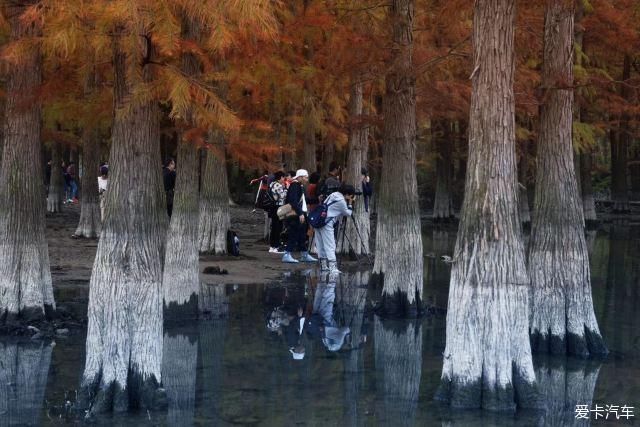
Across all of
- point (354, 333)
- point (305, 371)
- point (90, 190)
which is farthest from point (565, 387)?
point (90, 190)

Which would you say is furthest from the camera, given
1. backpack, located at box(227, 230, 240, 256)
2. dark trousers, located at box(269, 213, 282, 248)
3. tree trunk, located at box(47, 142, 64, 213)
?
tree trunk, located at box(47, 142, 64, 213)

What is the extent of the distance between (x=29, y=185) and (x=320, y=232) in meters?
7.62

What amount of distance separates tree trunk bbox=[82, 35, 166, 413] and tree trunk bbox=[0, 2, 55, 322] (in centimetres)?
427

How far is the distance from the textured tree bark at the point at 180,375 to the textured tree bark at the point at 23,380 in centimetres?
135

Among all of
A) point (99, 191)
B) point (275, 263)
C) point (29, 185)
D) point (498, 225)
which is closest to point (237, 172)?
point (99, 191)

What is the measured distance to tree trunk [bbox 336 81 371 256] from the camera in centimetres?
2323

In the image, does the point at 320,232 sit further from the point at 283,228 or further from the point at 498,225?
the point at 498,225

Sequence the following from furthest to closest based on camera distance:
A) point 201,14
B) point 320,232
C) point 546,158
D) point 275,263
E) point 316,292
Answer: point 275,263, point 320,232, point 316,292, point 546,158, point 201,14

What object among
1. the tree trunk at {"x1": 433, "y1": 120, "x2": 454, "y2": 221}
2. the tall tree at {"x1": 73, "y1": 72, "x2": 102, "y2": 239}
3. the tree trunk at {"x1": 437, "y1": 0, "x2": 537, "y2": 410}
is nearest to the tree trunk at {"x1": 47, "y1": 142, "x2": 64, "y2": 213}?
the tall tree at {"x1": 73, "y1": 72, "x2": 102, "y2": 239}

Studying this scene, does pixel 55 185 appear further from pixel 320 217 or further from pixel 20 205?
pixel 20 205

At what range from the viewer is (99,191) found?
1091 inches

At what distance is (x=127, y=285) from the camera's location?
10.0 meters

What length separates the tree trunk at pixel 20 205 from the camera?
14070mm

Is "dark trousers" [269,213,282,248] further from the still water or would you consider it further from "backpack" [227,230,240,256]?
the still water
